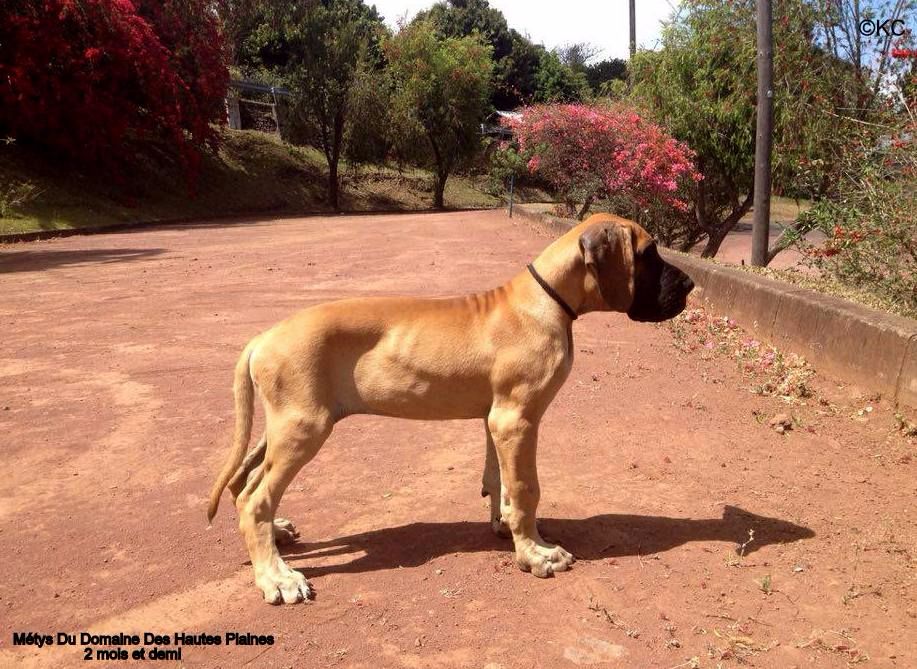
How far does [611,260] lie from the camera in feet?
11.6

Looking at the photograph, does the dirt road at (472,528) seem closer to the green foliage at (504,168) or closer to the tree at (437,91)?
the green foliage at (504,168)

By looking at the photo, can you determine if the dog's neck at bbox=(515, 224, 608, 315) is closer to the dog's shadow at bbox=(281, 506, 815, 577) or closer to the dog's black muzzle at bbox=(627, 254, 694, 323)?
the dog's black muzzle at bbox=(627, 254, 694, 323)

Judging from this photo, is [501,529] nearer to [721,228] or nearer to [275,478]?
[275,478]

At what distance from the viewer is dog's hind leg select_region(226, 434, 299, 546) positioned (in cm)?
371

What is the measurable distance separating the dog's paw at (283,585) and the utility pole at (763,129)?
10491mm

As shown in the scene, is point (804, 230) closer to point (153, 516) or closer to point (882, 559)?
point (882, 559)

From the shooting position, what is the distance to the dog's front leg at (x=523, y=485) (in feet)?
11.4

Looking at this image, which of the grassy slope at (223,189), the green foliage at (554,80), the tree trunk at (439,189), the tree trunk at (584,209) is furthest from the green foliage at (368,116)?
the green foliage at (554,80)

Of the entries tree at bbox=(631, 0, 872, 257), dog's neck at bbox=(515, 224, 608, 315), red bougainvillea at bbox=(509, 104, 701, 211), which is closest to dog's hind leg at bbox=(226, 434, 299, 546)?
dog's neck at bbox=(515, 224, 608, 315)

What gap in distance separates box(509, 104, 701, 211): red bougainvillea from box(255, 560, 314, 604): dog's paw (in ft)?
45.7

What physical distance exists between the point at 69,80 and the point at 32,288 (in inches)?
625

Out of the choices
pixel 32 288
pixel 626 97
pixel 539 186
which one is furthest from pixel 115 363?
pixel 539 186

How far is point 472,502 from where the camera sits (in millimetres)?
4340

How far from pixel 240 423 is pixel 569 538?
1.66 m
